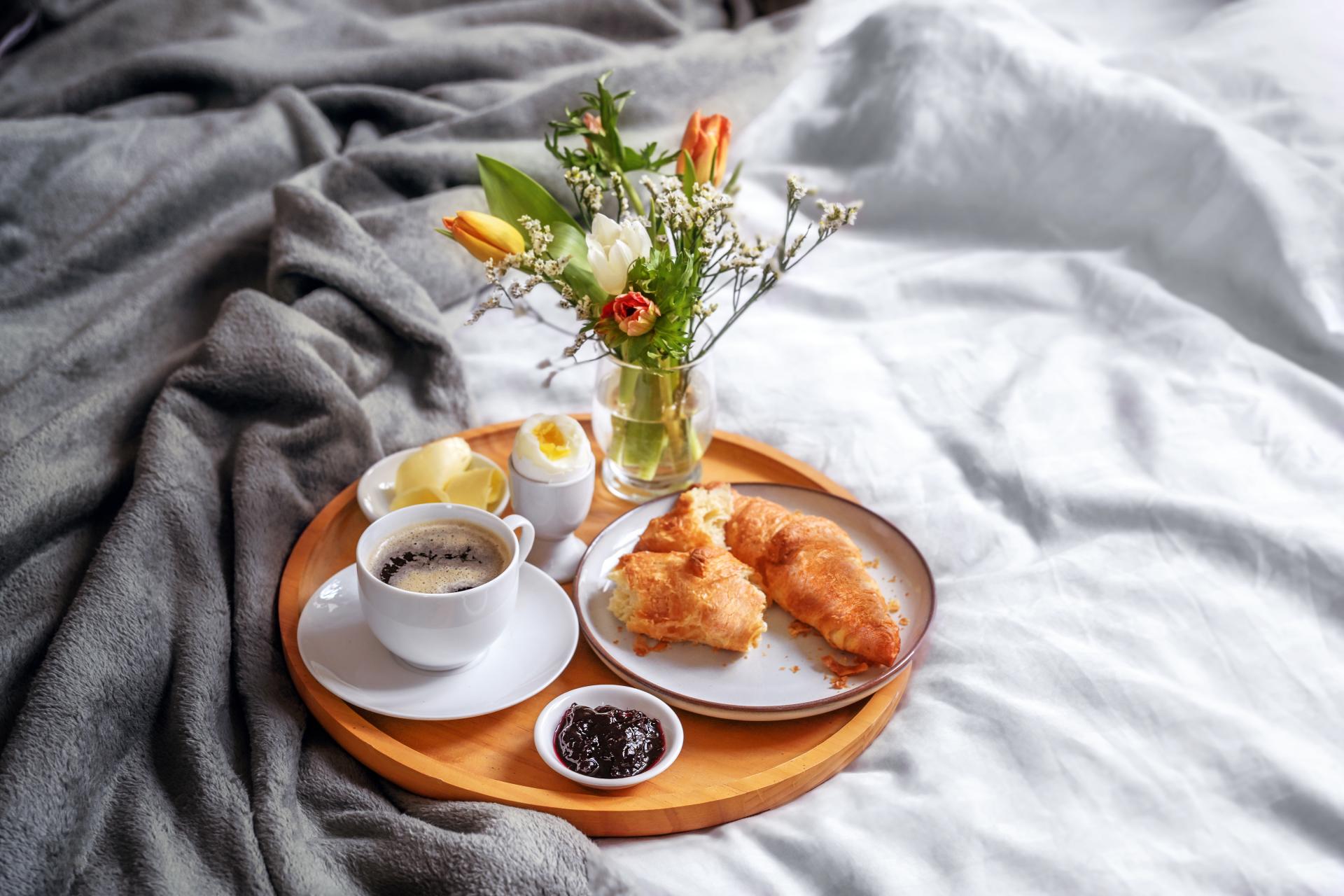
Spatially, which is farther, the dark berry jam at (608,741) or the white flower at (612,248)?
the white flower at (612,248)

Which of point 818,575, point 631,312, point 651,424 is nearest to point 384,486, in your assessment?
point 651,424

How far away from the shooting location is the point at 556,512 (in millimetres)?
1335

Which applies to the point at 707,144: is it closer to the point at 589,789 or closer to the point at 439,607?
the point at 439,607

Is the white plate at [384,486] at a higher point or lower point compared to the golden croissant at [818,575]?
lower

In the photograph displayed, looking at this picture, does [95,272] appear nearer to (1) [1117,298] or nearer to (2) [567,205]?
(2) [567,205]

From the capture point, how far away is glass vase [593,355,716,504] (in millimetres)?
1417

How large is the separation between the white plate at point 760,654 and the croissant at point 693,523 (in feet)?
0.23

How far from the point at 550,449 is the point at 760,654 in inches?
14.5

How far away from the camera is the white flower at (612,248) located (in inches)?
48.2

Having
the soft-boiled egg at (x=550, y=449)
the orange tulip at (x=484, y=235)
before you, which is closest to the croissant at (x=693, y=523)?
the soft-boiled egg at (x=550, y=449)

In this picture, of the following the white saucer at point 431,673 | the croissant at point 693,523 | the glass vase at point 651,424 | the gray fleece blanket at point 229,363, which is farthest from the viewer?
the glass vase at point 651,424

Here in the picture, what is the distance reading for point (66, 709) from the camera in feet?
3.53

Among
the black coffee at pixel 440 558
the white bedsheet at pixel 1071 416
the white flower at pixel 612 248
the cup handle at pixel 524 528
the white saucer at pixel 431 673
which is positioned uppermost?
the white flower at pixel 612 248

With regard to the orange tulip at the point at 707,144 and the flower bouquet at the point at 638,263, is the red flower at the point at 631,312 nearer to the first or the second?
the flower bouquet at the point at 638,263
